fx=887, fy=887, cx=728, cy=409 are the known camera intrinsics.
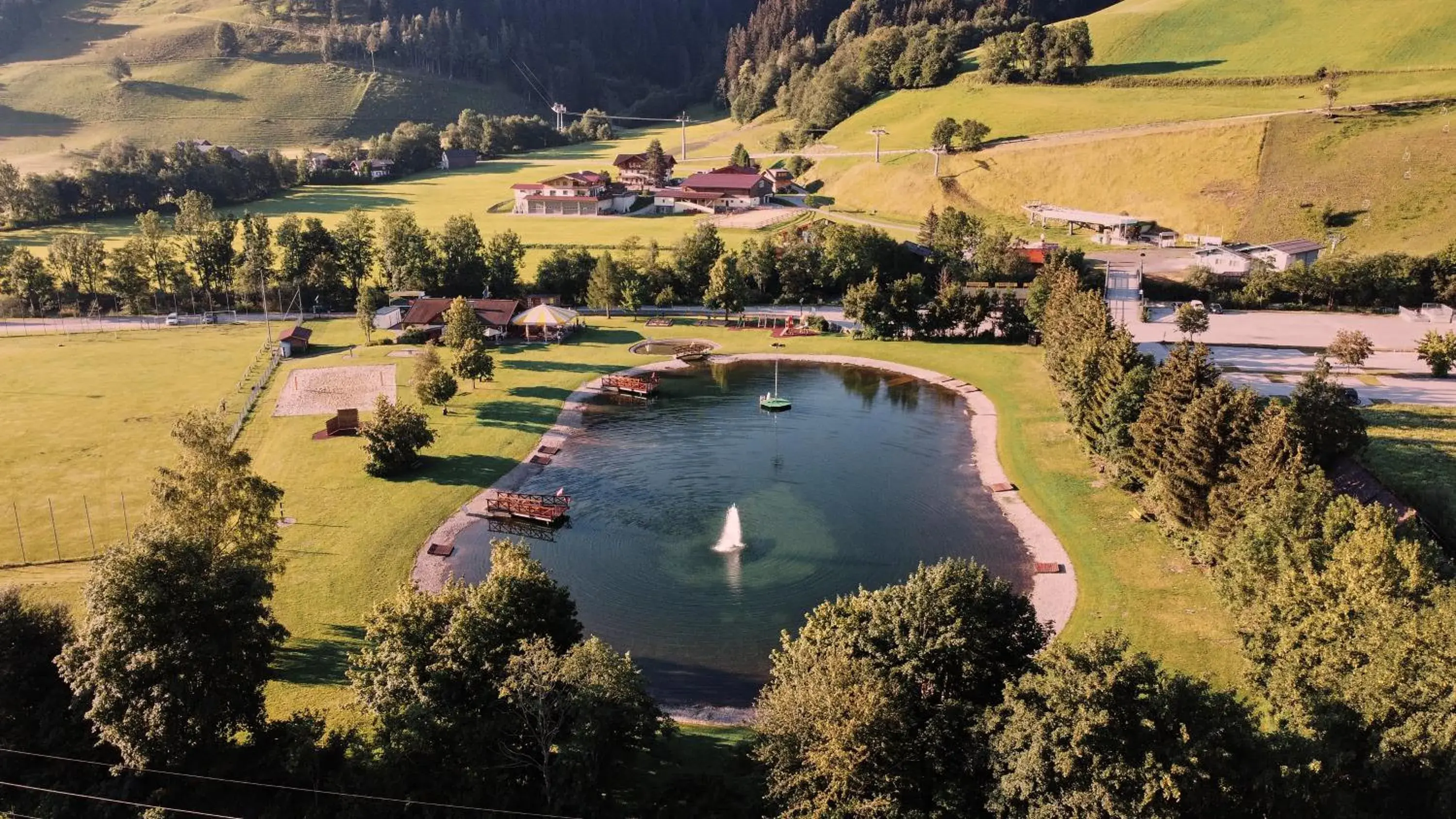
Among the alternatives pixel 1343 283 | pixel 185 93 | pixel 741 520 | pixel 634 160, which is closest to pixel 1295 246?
pixel 1343 283

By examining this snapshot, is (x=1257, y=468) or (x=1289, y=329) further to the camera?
(x=1289, y=329)

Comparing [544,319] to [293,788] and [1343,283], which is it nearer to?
[293,788]

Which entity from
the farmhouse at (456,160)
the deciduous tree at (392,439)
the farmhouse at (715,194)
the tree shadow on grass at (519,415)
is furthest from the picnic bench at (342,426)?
the farmhouse at (456,160)

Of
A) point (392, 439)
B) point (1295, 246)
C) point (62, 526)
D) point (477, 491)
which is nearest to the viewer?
point (62, 526)

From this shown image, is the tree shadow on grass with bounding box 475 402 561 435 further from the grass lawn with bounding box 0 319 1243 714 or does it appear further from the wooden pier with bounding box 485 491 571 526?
the wooden pier with bounding box 485 491 571 526

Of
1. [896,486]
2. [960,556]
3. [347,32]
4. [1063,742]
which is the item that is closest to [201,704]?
[1063,742]

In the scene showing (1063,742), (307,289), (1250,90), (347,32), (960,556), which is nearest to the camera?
(1063,742)

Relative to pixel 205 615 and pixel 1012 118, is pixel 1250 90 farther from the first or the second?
pixel 205 615
